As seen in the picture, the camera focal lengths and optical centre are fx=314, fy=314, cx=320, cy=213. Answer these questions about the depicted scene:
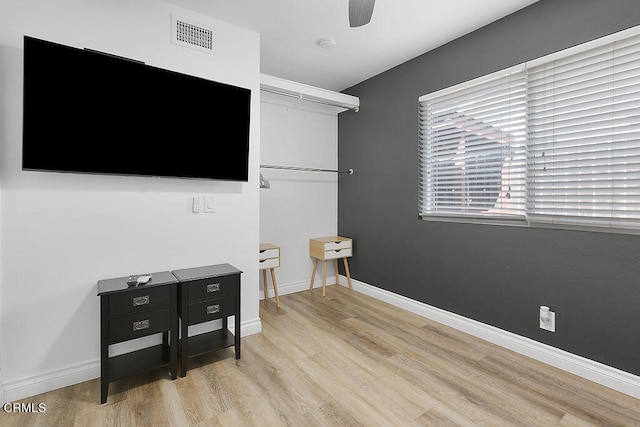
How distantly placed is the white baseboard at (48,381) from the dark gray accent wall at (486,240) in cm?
271

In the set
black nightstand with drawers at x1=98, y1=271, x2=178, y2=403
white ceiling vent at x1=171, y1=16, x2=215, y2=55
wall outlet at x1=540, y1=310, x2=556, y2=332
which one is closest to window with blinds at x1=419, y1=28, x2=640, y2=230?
wall outlet at x1=540, y1=310, x2=556, y2=332

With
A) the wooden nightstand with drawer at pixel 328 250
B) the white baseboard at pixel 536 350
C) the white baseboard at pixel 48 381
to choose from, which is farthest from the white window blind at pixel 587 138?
the white baseboard at pixel 48 381

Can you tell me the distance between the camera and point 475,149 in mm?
2717

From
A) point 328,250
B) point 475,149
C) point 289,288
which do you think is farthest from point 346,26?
point 289,288

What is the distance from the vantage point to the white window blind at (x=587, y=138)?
1.90m

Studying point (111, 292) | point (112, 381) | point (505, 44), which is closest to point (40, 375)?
point (112, 381)

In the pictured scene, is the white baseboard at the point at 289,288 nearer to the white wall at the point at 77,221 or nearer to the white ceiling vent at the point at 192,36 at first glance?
the white wall at the point at 77,221

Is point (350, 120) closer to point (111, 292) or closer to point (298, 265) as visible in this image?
point (298, 265)

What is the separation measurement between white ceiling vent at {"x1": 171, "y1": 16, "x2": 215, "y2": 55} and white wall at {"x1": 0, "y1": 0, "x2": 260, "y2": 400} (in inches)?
1.7

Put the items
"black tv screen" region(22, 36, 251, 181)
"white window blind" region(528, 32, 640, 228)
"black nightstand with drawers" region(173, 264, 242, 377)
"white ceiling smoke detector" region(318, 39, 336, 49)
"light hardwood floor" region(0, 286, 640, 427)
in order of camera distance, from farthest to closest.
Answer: "white ceiling smoke detector" region(318, 39, 336, 49) < "black nightstand with drawers" region(173, 264, 242, 377) < "white window blind" region(528, 32, 640, 228) < "black tv screen" region(22, 36, 251, 181) < "light hardwood floor" region(0, 286, 640, 427)

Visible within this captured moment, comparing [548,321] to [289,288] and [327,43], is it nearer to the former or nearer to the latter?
[289,288]

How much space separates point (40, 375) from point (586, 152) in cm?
370

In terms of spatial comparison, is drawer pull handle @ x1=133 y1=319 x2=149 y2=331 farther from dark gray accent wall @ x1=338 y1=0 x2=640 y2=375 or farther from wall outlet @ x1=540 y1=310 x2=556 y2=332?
wall outlet @ x1=540 y1=310 x2=556 y2=332

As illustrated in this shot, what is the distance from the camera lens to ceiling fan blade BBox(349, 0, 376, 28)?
61.3 inches
